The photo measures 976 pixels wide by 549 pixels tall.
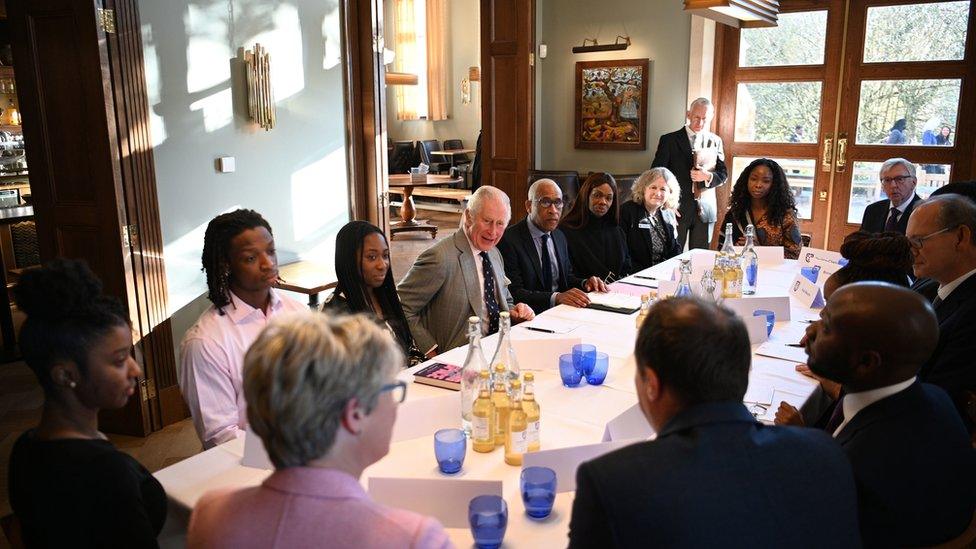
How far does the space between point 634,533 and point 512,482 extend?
0.68 metres

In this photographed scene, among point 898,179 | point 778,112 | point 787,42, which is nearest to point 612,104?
point 778,112

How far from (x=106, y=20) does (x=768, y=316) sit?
3338 millimetres

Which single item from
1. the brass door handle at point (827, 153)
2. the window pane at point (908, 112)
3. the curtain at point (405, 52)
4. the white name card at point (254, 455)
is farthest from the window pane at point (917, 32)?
Result: the curtain at point (405, 52)

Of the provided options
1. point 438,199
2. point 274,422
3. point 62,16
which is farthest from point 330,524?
point 438,199

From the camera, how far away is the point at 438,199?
41.7 ft

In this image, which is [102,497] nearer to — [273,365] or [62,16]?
[273,365]

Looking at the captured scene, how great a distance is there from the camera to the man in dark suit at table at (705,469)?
1.07 m

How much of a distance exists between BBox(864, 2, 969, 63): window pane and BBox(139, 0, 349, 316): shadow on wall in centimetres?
433

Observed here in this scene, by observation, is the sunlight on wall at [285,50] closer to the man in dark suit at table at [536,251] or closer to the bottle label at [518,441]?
the man in dark suit at table at [536,251]

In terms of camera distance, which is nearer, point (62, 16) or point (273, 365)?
point (273, 365)

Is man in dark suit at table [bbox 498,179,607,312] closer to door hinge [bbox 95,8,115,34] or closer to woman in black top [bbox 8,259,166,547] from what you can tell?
door hinge [bbox 95,8,115,34]

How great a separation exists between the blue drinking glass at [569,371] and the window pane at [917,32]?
16.7 feet

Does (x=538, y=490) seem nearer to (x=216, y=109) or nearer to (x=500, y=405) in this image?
(x=500, y=405)

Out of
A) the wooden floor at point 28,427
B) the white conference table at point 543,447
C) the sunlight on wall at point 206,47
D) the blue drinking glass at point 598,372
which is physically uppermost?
the sunlight on wall at point 206,47
